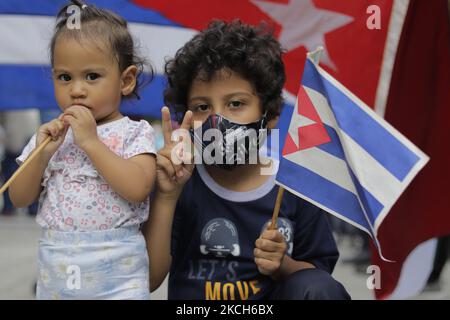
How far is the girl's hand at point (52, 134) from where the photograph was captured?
2.48m

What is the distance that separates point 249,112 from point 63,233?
0.78 m

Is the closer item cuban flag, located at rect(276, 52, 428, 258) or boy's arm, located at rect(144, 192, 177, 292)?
cuban flag, located at rect(276, 52, 428, 258)

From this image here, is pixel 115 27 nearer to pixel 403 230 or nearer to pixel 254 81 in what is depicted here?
pixel 254 81

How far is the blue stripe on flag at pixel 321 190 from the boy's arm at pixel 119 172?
45cm

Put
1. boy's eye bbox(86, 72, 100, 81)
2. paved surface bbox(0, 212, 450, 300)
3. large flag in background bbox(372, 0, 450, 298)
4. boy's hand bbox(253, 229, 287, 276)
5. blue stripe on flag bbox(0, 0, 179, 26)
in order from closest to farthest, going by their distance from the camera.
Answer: boy's eye bbox(86, 72, 100, 81) < boy's hand bbox(253, 229, 287, 276) < large flag in background bbox(372, 0, 450, 298) < blue stripe on flag bbox(0, 0, 179, 26) < paved surface bbox(0, 212, 450, 300)

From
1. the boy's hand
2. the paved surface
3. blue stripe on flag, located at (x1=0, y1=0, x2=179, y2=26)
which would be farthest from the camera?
the paved surface

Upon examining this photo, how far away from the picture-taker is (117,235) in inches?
98.9

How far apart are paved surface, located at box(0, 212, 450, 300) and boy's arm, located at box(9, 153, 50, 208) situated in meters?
2.73

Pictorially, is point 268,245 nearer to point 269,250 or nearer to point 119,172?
point 269,250

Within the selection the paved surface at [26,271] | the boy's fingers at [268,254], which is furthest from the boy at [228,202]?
the paved surface at [26,271]

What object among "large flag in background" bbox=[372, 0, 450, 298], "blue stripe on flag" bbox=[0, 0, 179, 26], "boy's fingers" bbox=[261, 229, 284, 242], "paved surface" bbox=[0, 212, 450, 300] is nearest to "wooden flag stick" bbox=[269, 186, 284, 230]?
"boy's fingers" bbox=[261, 229, 284, 242]

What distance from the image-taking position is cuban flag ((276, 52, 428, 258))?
248 centimetres

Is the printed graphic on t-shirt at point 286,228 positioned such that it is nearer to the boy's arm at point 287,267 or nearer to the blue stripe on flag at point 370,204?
the boy's arm at point 287,267

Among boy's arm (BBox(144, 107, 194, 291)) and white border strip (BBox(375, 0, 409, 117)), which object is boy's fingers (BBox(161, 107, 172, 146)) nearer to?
boy's arm (BBox(144, 107, 194, 291))
